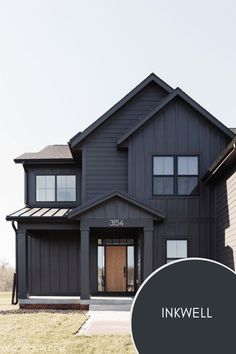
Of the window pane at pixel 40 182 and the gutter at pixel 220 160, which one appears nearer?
the gutter at pixel 220 160

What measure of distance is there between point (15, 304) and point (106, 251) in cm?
404

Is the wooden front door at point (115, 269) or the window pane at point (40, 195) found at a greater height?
the window pane at point (40, 195)

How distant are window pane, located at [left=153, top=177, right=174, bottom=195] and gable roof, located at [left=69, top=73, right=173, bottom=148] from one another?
3017 millimetres

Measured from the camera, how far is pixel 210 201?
50.1 ft

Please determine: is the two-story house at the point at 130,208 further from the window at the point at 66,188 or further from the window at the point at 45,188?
the window at the point at 66,188

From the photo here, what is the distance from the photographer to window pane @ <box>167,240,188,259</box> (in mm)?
15273

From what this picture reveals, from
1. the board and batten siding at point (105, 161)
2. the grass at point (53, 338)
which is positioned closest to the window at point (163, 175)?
the board and batten siding at point (105, 161)

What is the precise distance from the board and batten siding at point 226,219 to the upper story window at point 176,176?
0.95 meters

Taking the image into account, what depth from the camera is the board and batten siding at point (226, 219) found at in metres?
12.4

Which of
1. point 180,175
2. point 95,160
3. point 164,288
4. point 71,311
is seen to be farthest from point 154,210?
point 164,288

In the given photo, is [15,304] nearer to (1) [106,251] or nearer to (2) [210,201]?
(1) [106,251]

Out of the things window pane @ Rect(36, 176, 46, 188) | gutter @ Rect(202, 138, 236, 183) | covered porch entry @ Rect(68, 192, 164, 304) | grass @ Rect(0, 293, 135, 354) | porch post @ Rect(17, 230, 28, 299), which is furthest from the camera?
window pane @ Rect(36, 176, 46, 188)

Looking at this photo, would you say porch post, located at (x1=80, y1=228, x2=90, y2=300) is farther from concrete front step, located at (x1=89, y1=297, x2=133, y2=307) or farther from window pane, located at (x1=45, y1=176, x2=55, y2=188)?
window pane, located at (x1=45, y1=176, x2=55, y2=188)

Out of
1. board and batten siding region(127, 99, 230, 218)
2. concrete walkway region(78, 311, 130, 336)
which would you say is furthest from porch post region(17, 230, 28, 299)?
board and batten siding region(127, 99, 230, 218)
